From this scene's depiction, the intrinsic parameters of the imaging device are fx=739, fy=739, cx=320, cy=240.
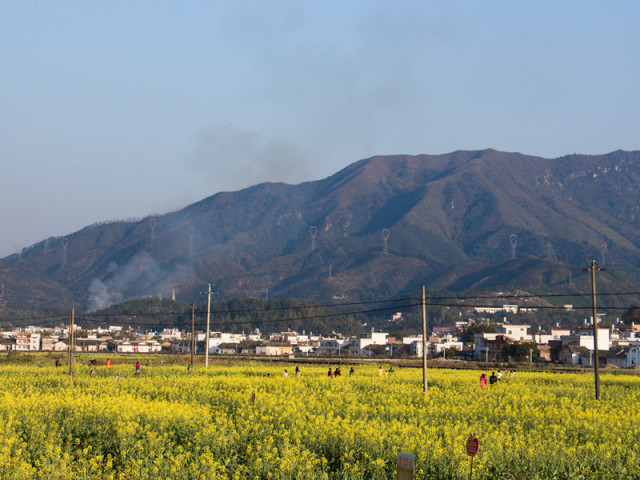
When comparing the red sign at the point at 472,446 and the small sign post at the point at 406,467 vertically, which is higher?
the red sign at the point at 472,446

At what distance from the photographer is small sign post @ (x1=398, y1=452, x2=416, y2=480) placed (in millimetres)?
15406

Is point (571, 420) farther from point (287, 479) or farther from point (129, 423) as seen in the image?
point (129, 423)

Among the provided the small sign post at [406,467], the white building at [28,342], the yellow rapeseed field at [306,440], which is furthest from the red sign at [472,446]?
the white building at [28,342]

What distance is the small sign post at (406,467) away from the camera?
1541 cm

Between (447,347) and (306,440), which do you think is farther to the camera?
(447,347)

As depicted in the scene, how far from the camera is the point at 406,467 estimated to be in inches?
612

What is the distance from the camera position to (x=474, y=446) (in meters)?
A: 16.8

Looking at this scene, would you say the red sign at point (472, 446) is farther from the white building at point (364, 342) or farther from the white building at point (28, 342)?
the white building at point (28, 342)

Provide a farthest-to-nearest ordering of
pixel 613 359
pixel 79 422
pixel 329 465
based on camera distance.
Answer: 1. pixel 613 359
2. pixel 79 422
3. pixel 329 465

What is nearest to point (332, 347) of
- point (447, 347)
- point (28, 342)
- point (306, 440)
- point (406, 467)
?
point (447, 347)

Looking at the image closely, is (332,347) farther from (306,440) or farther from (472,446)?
(472,446)

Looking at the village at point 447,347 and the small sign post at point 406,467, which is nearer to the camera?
the small sign post at point 406,467

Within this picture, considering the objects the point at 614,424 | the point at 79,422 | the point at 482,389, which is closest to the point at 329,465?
the point at 79,422

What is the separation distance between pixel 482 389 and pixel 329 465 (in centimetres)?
2457
